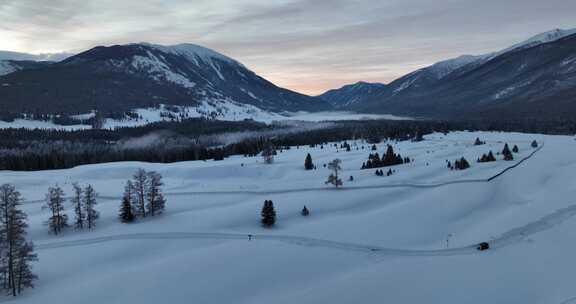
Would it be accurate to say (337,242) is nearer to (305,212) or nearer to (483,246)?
(305,212)

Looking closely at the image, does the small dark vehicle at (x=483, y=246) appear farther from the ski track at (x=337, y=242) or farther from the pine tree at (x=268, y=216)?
the pine tree at (x=268, y=216)

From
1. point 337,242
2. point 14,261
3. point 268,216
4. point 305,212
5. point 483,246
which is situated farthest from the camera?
point 305,212

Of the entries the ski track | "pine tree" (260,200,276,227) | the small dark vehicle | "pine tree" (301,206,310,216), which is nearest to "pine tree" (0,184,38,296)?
the ski track

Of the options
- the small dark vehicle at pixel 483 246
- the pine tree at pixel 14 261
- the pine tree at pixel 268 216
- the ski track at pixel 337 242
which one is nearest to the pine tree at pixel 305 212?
the pine tree at pixel 268 216

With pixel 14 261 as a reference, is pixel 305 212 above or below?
below

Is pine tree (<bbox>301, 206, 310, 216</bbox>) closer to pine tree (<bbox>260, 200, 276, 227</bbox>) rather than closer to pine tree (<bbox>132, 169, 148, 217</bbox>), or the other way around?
pine tree (<bbox>260, 200, 276, 227</bbox>)

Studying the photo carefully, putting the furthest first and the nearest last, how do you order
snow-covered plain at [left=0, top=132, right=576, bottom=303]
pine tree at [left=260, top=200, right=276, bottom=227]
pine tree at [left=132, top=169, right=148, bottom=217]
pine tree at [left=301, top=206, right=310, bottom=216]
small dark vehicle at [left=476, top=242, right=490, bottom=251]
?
pine tree at [left=301, top=206, right=310, bottom=216], pine tree at [left=132, top=169, right=148, bottom=217], pine tree at [left=260, top=200, right=276, bottom=227], small dark vehicle at [left=476, top=242, right=490, bottom=251], snow-covered plain at [left=0, top=132, right=576, bottom=303]

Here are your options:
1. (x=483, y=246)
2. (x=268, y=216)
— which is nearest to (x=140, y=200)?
(x=268, y=216)

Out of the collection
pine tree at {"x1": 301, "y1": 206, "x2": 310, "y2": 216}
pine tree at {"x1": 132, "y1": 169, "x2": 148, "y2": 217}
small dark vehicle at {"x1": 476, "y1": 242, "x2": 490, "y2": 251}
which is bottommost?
small dark vehicle at {"x1": 476, "y1": 242, "x2": 490, "y2": 251}
